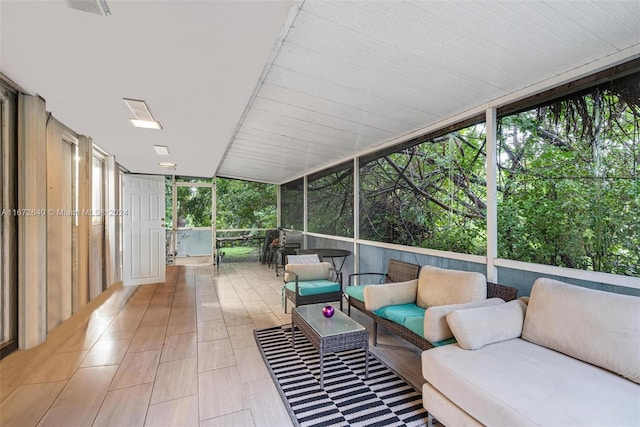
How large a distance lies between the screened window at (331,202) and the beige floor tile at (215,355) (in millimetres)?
2469

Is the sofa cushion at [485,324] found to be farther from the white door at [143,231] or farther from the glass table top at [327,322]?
the white door at [143,231]

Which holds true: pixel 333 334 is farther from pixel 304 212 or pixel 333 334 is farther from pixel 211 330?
pixel 304 212

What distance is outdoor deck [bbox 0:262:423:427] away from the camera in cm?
176

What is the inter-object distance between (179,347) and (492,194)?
309 cm

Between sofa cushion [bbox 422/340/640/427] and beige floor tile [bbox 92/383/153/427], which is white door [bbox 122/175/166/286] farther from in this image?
sofa cushion [bbox 422/340/640/427]

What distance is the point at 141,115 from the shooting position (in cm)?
256

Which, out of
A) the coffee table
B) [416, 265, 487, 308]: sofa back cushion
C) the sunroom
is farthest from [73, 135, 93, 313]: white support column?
[416, 265, 487, 308]: sofa back cushion

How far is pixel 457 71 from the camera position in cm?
Result: 202

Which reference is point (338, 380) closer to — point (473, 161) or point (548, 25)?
point (473, 161)

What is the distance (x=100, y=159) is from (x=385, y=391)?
4876 millimetres

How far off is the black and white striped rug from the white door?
3585 millimetres

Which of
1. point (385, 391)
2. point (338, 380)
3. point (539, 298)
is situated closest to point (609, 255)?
point (539, 298)

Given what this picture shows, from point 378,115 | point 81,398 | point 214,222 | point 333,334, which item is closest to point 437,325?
point 333,334

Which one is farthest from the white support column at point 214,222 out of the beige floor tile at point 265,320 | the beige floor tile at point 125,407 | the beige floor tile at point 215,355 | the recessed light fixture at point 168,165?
the beige floor tile at point 125,407
